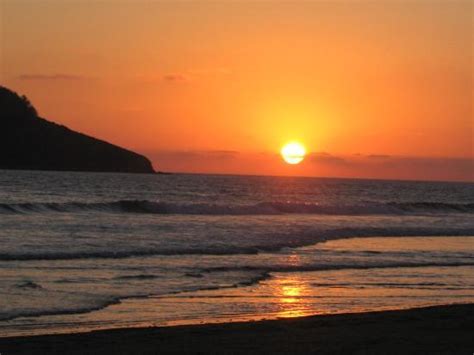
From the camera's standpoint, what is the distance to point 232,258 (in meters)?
22.9

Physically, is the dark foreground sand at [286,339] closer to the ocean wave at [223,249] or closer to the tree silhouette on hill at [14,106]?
the ocean wave at [223,249]

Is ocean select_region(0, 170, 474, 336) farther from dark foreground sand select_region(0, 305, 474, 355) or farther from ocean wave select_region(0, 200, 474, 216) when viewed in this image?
ocean wave select_region(0, 200, 474, 216)

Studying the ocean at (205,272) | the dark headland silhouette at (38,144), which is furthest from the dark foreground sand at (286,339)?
the dark headland silhouette at (38,144)

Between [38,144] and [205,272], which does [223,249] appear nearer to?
[205,272]

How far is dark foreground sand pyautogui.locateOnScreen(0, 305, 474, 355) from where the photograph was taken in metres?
10.3

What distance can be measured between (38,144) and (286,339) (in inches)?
5994

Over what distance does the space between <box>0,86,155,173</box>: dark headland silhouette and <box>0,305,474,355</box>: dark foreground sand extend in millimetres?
144144

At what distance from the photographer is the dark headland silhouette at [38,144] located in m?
152

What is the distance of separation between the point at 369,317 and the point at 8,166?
144m

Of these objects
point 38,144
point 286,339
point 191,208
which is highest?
point 38,144

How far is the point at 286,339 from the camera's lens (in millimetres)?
11047

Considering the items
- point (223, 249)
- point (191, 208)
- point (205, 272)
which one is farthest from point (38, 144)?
point (205, 272)

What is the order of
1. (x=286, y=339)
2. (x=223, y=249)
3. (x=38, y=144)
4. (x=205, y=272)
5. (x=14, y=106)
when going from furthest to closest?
(x=38, y=144) → (x=14, y=106) → (x=223, y=249) → (x=205, y=272) → (x=286, y=339)

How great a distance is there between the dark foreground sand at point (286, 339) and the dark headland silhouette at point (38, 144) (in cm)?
14414
